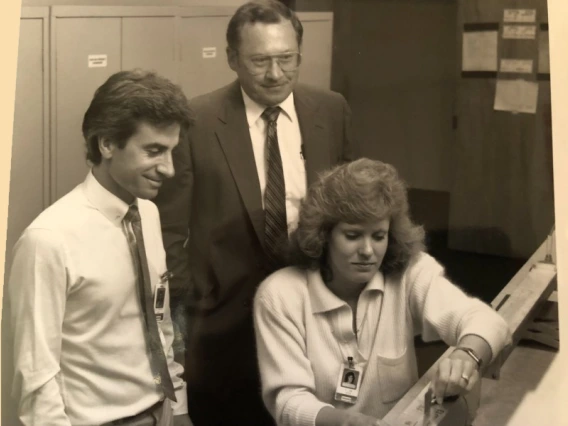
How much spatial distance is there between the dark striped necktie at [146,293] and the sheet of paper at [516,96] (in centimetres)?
73

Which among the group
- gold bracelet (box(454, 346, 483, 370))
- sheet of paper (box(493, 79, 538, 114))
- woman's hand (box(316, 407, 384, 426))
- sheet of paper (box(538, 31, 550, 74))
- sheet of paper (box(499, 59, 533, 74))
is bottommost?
woman's hand (box(316, 407, 384, 426))

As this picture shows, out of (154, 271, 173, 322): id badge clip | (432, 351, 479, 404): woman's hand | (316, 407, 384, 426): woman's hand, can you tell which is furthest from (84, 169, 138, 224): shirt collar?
(432, 351, 479, 404): woman's hand

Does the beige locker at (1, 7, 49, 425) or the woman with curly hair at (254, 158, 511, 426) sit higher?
the beige locker at (1, 7, 49, 425)

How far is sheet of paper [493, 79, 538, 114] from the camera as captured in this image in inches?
57.5

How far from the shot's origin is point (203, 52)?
1205mm

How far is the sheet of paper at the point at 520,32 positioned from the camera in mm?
1469

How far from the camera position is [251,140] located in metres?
1.28

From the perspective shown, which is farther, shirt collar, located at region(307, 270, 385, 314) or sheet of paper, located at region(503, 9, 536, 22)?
sheet of paper, located at region(503, 9, 536, 22)

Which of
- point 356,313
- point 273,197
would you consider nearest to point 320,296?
point 356,313

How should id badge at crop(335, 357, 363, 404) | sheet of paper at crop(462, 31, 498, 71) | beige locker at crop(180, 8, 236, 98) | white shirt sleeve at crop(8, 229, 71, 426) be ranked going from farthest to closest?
sheet of paper at crop(462, 31, 498, 71) → id badge at crop(335, 357, 363, 404) → beige locker at crop(180, 8, 236, 98) → white shirt sleeve at crop(8, 229, 71, 426)

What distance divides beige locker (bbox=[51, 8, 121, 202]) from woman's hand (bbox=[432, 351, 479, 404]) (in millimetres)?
693

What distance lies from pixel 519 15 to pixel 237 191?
0.67 m

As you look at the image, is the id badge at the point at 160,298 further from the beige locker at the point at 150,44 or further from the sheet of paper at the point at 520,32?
the sheet of paper at the point at 520,32

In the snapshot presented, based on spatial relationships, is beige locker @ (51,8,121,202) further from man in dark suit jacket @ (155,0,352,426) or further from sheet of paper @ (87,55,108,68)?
man in dark suit jacket @ (155,0,352,426)
